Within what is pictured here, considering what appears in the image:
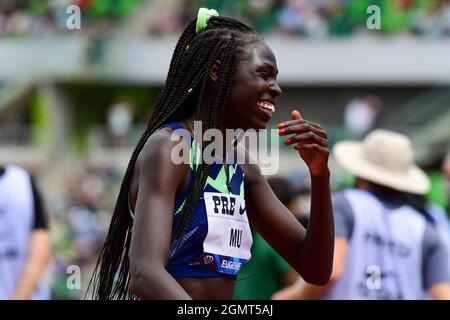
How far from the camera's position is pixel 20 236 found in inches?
244

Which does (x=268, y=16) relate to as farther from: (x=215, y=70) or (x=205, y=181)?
(x=205, y=181)

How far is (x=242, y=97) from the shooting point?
A: 3.23 meters

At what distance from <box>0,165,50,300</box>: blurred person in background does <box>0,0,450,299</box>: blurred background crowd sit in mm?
12497

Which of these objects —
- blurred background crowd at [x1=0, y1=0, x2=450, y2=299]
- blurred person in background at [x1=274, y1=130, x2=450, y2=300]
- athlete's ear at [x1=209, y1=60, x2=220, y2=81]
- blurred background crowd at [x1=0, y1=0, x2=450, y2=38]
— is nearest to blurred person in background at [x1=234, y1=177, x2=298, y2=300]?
blurred person in background at [x1=274, y1=130, x2=450, y2=300]

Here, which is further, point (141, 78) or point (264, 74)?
point (141, 78)

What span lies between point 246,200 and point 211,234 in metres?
0.34

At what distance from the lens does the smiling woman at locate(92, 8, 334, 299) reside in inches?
121

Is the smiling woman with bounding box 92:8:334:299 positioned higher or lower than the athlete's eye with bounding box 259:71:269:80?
lower

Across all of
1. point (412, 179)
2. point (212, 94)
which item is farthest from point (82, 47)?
point (212, 94)

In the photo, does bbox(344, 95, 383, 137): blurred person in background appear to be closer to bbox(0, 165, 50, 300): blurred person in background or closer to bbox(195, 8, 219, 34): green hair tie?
bbox(0, 165, 50, 300): blurred person in background

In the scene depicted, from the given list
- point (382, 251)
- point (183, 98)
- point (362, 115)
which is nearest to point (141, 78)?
point (362, 115)

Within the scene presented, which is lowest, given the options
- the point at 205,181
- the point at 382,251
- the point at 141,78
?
the point at 382,251

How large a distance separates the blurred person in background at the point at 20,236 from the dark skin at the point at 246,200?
113 inches

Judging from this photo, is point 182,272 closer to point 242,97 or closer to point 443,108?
point 242,97
